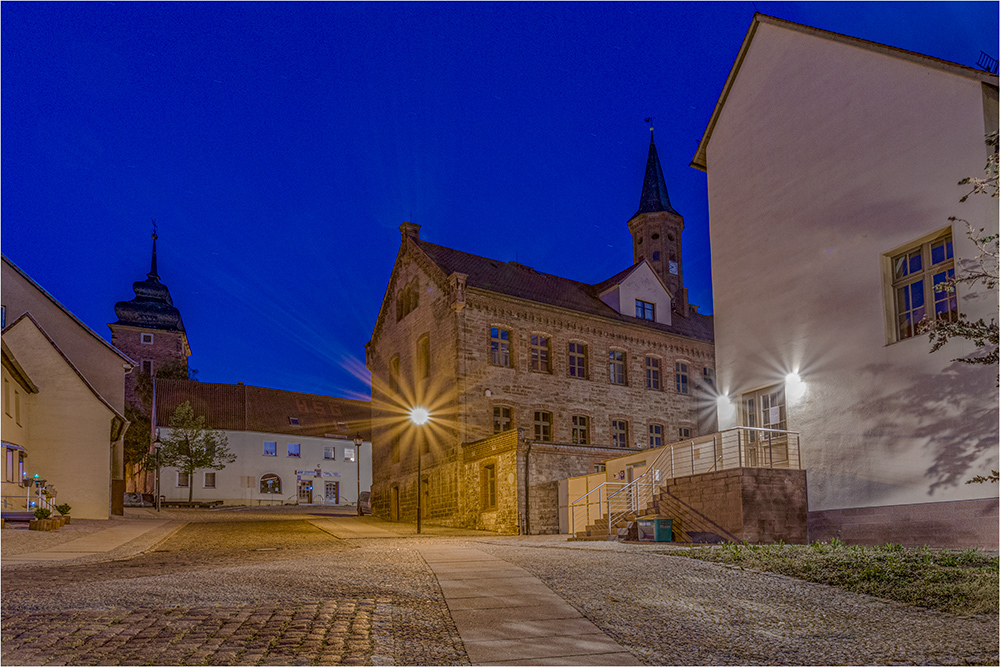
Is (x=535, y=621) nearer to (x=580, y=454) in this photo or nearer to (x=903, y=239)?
(x=903, y=239)

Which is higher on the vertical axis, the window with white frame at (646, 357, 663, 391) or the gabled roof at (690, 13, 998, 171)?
the gabled roof at (690, 13, 998, 171)

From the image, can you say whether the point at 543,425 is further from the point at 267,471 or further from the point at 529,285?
the point at 267,471

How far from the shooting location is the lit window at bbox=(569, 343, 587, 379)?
3514 cm

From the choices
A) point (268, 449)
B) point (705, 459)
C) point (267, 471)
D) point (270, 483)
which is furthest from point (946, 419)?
point (268, 449)

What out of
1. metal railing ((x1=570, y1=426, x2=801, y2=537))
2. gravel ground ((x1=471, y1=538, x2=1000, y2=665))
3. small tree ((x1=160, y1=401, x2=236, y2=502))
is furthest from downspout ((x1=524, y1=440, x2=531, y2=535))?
small tree ((x1=160, y1=401, x2=236, y2=502))

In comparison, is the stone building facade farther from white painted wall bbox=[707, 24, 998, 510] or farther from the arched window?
the arched window

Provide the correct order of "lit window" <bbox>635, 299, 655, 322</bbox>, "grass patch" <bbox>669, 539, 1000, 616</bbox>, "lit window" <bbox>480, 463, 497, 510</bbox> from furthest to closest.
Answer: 1. "lit window" <bbox>635, 299, 655, 322</bbox>
2. "lit window" <bbox>480, 463, 497, 510</bbox>
3. "grass patch" <bbox>669, 539, 1000, 616</bbox>

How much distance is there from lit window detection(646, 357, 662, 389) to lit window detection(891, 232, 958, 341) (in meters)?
21.3

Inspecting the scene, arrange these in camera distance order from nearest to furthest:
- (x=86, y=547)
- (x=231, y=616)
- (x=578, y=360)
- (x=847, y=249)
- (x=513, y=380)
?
(x=231, y=616), (x=86, y=547), (x=847, y=249), (x=513, y=380), (x=578, y=360)

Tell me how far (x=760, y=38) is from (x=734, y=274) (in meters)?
5.80

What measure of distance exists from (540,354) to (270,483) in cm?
3562

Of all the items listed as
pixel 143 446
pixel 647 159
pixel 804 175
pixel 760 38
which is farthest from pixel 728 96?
pixel 143 446

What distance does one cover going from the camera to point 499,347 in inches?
1308

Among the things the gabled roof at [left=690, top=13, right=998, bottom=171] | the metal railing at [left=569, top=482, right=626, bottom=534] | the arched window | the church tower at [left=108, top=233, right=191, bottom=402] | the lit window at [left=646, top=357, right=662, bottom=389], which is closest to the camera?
the gabled roof at [left=690, top=13, right=998, bottom=171]
